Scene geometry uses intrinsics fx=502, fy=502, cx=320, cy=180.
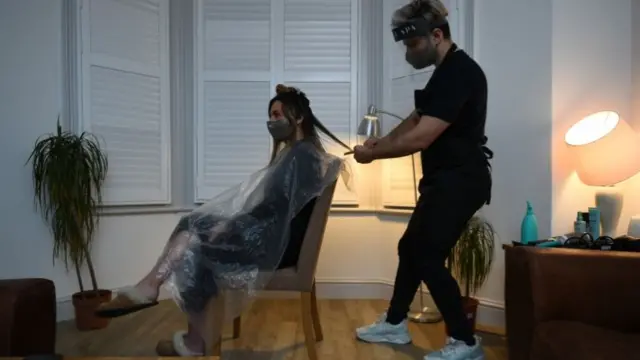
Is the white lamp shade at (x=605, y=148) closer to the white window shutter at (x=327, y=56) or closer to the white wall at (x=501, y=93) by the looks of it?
the white wall at (x=501, y=93)

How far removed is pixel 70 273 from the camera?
9.10 ft

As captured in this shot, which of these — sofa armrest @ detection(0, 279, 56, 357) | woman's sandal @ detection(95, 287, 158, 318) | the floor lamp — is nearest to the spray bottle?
the floor lamp

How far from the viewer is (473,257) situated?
2.39 meters

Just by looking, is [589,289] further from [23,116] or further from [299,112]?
[23,116]

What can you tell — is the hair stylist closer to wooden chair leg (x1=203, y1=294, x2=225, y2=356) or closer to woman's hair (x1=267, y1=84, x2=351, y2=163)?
woman's hair (x1=267, y1=84, x2=351, y2=163)

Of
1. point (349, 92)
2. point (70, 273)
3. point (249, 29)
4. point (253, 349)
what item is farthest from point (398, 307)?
point (249, 29)

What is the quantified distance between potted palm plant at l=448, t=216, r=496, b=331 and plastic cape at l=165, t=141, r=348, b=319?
0.72 meters

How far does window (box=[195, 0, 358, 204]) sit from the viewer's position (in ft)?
10.9

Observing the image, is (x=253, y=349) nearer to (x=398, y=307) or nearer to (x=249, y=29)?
(x=398, y=307)

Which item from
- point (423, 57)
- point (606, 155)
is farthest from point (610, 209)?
point (423, 57)

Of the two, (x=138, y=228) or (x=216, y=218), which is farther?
(x=138, y=228)

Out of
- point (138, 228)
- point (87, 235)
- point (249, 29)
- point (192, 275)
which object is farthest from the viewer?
point (249, 29)

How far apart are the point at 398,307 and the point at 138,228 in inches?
69.8

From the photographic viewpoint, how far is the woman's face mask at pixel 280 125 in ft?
7.59
